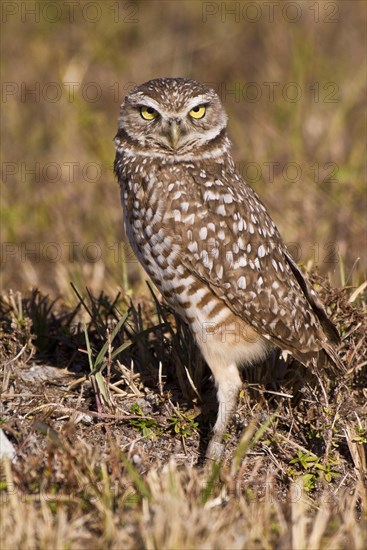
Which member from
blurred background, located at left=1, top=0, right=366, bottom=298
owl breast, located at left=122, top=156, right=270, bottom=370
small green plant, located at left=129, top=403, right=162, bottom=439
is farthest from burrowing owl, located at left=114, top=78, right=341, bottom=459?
blurred background, located at left=1, top=0, right=366, bottom=298

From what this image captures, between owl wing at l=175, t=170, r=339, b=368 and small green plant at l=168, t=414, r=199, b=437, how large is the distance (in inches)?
23.4

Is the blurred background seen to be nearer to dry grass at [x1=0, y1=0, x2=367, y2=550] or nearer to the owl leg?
dry grass at [x1=0, y1=0, x2=367, y2=550]

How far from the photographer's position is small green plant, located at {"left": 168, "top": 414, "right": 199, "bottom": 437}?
452 cm

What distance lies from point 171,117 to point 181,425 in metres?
1.60

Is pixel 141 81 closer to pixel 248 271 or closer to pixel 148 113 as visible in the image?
pixel 148 113

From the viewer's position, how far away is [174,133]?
4.63 meters

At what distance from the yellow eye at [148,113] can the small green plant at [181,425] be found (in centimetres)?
158

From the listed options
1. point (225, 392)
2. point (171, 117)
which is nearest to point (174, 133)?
point (171, 117)

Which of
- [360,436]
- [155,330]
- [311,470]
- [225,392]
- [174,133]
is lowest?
[311,470]

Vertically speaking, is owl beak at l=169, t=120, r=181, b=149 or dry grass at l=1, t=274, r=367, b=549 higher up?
owl beak at l=169, t=120, r=181, b=149

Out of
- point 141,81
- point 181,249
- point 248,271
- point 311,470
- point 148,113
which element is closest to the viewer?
point 311,470

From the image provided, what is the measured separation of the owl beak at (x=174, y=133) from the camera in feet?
15.2

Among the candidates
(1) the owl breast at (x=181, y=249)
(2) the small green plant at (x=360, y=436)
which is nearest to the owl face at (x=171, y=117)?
(1) the owl breast at (x=181, y=249)

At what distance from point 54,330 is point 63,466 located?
181 centimetres
